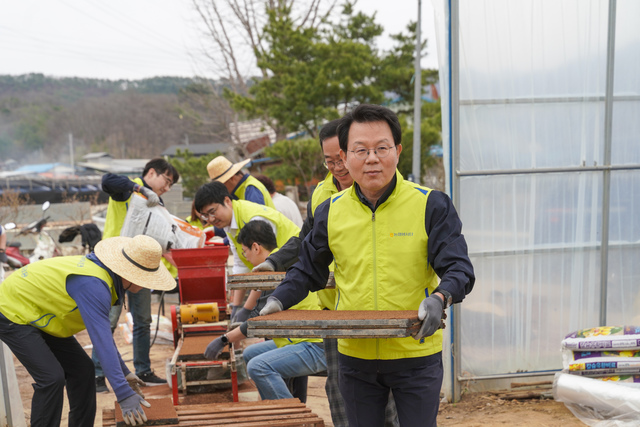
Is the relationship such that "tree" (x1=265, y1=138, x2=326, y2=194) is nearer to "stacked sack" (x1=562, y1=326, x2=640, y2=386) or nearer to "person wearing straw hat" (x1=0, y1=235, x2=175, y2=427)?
"stacked sack" (x1=562, y1=326, x2=640, y2=386)

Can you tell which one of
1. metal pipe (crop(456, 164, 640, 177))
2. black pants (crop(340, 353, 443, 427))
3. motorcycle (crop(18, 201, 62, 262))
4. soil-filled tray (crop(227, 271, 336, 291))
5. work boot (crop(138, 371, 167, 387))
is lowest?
work boot (crop(138, 371, 167, 387))

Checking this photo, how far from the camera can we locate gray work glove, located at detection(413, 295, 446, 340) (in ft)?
6.61

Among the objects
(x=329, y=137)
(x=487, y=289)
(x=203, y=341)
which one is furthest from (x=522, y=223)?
(x=203, y=341)

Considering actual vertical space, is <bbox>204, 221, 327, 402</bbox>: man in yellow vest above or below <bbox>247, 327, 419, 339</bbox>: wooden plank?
below

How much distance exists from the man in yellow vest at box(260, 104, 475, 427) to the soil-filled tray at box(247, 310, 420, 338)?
0.42 feet

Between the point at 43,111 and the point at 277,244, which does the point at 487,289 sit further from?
the point at 43,111

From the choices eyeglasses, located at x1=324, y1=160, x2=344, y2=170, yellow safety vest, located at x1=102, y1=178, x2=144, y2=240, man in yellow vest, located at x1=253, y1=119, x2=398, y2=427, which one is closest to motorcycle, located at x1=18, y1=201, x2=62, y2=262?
yellow safety vest, located at x1=102, y1=178, x2=144, y2=240

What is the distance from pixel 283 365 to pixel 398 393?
1.53 m

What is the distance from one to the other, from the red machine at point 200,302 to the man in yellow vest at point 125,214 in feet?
1.10

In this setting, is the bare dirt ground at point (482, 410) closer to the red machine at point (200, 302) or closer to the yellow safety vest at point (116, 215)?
the red machine at point (200, 302)

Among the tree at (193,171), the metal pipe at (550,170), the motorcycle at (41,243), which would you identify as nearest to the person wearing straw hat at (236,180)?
the metal pipe at (550,170)

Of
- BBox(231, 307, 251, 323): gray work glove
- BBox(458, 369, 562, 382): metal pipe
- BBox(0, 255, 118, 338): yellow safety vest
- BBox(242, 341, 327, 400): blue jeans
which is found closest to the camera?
BBox(0, 255, 118, 338): yellow safety vest

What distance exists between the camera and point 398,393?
7.71ft

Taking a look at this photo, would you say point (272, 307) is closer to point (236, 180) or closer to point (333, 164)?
point (333, 164)
